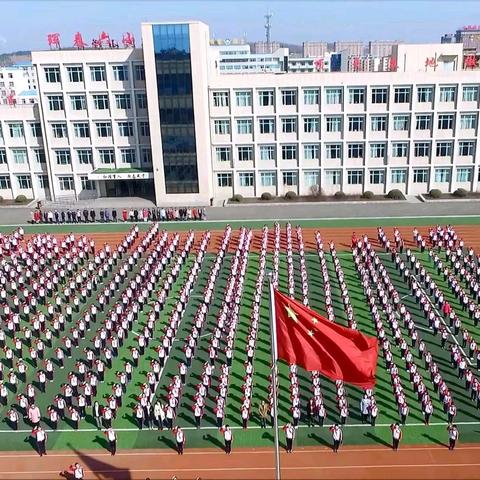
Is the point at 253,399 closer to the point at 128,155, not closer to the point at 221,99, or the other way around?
the point at 221,99

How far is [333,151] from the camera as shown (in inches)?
1639

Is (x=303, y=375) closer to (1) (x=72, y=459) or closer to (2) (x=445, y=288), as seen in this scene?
(1) (x=72, y=459)

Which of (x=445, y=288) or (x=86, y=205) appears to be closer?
(x=445, y=288)

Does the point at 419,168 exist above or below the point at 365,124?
below

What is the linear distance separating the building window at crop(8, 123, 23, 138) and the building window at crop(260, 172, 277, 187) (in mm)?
17709

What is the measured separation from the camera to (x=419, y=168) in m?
41.8

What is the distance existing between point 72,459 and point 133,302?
8.44m

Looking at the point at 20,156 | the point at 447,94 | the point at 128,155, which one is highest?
the point at 447,94

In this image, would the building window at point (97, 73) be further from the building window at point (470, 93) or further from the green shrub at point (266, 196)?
the building window at point (470, 93)

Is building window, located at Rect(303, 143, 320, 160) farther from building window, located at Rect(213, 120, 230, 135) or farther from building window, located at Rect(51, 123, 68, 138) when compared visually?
building window, located at Rect(51, 123, 68, 138)

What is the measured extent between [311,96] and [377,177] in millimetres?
7538

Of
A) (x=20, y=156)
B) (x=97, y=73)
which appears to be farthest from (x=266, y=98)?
(x=20, y=156)

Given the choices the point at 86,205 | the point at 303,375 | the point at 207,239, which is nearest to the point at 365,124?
the point at 207,239

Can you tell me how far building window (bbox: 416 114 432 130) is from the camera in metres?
40.5
